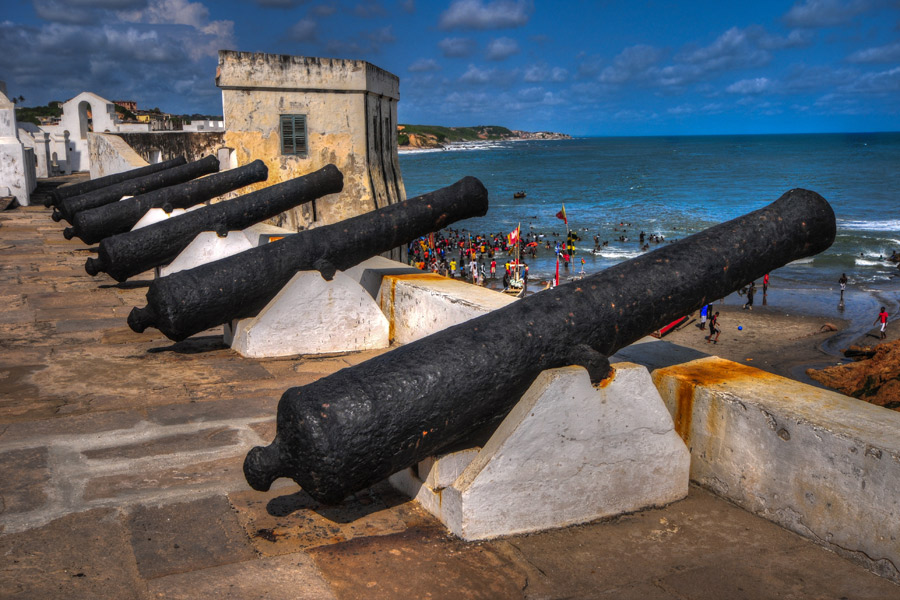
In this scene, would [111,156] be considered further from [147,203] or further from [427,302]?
[427,302]

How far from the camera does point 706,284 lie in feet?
11.8

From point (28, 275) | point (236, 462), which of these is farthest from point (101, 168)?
point (236, 462)

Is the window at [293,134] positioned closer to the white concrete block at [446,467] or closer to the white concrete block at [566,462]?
the white concrete block at [566,462]

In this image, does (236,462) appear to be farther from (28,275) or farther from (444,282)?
(28,275)

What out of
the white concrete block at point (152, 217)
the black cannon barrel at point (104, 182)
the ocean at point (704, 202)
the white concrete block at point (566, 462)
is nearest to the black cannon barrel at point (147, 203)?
the white concrete block at point (152, 217)

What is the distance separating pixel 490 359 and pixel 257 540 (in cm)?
115

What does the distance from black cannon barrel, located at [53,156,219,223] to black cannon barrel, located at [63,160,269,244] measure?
99cm

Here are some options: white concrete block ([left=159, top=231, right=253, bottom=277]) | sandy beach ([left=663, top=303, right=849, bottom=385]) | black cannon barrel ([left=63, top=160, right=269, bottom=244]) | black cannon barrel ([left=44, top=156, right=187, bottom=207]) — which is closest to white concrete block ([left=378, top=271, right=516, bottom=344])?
white concrete block ([left=159, top=231, right=253, bottom=277])

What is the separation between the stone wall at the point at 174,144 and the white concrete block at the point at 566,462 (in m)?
16.1

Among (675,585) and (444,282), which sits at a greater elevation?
(444,282)

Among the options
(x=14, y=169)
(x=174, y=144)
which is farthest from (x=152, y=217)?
(x=14, y=169)

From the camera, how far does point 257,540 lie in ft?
10.0

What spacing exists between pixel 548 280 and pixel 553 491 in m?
32.9

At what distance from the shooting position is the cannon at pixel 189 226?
25.3 feet
